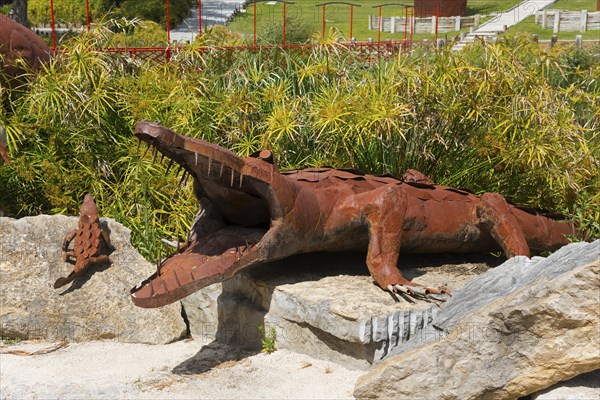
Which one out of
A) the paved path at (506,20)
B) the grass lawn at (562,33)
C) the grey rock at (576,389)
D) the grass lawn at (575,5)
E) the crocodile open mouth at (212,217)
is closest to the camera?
the grey rock at (576,389)

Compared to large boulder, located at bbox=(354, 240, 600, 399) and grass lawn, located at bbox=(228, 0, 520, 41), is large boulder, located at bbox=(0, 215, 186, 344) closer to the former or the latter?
large boulder, located at bbox=(354, 240, 600, 399)

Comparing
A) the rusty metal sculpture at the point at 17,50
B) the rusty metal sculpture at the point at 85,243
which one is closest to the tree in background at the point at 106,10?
the rusty metal sculpture at the point at 17,50

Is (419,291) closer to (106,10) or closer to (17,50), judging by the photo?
(17,50)

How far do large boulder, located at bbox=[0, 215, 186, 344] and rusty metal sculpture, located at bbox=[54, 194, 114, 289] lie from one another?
95 millimetres

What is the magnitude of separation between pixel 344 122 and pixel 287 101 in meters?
0.90

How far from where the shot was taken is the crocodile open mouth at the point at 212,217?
14.2 feet

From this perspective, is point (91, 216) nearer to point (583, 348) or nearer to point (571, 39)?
point (583, 348)

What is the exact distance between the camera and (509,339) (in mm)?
4141

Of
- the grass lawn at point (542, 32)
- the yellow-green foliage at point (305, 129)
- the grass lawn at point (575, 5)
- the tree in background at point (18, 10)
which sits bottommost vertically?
the yellow-green foliage at point (305, 129)

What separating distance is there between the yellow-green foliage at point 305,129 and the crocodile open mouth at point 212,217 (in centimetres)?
118

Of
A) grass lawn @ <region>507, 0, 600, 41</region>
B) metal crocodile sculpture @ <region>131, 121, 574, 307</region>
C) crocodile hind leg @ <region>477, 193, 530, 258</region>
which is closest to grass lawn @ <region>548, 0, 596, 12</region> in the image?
grass lawn @ <region>507, 0, 600, 41</region>

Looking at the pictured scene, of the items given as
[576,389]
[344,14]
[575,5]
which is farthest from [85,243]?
[344,14]

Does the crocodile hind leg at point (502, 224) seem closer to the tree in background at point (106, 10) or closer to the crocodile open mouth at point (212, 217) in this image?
the crocodile open mouth at point (212, 217)

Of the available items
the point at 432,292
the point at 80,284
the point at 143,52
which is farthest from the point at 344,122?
the point at 143,52
